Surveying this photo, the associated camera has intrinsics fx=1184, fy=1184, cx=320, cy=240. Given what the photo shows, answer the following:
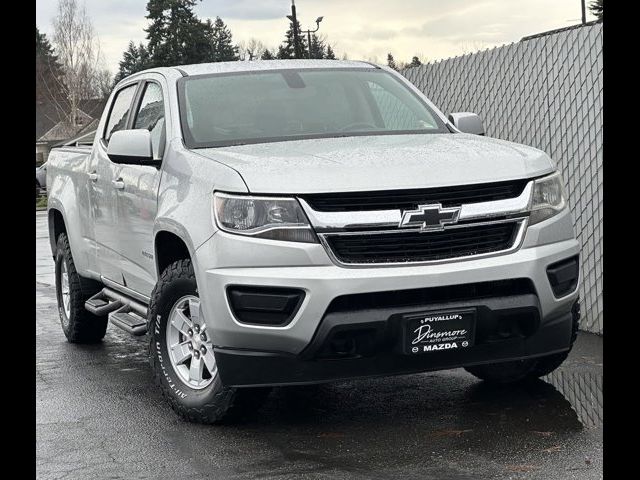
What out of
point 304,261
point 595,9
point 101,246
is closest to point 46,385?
point 101,246

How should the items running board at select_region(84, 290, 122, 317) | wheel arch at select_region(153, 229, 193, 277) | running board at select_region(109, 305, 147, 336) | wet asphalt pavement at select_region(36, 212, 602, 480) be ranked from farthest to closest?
running board at select_region(84, 290, 122, 317) < running board at select_region(109, 305, 147, 336) < wheel arch at select_region(153, 229, 193, 277) < wet asphalt pavement at select_region(36, 212, 602, 480)

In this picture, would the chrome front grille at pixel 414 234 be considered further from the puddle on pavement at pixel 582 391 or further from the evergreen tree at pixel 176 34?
the evergreen tree at pixel 176 34

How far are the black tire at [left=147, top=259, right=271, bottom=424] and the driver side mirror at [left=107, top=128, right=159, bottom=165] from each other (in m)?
0.71

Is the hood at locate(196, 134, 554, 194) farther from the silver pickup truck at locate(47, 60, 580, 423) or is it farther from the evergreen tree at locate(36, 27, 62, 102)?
the evergreen tree at locate(36, 27, 62, 102)

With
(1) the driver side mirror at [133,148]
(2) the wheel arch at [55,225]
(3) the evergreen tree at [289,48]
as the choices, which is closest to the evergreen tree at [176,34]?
(3) the evergreen tree at [289,48]

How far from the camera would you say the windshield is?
6.84 m

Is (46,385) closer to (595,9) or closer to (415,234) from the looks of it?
(415,234)

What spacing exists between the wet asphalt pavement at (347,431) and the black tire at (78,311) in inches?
48.8

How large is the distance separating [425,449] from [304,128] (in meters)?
2.25

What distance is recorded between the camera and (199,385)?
20.3ft

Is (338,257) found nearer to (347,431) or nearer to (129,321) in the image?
(347,431)

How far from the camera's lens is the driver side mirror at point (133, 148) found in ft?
21.8

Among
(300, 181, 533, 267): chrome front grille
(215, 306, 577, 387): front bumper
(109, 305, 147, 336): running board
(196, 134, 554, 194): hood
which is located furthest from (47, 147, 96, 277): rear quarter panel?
(300, 181, 533, 267): chrome front grille

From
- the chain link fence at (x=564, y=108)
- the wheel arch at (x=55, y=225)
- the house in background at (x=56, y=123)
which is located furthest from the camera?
the house in background at (x=56, y=123)
